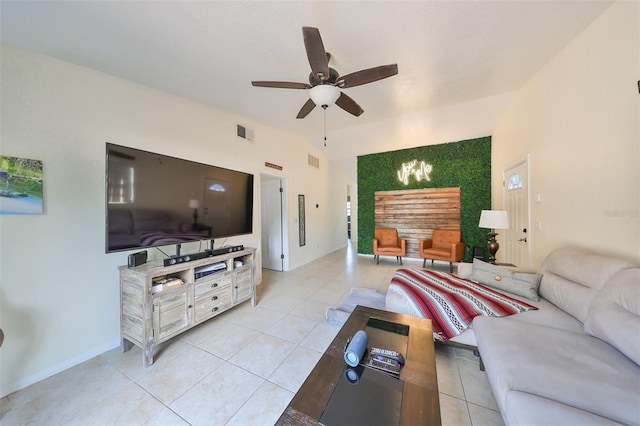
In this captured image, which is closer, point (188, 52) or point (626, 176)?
point (626, 176)

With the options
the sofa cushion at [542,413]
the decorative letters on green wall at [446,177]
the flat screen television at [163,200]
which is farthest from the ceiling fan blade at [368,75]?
the decorative letters on green wall at [446,177]

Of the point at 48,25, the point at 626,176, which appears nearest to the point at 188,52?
the point at 48,25

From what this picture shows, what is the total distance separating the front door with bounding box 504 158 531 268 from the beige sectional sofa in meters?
1.46

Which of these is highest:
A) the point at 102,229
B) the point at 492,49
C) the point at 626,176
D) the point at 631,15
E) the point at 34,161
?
the point at 492,49

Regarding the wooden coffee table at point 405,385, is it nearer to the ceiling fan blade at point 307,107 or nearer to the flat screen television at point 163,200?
the flat screen television at point 163,200

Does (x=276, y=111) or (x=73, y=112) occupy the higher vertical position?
(x=276, y=111)

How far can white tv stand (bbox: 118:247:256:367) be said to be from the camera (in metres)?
1.84

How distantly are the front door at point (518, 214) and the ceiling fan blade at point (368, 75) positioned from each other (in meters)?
2.58

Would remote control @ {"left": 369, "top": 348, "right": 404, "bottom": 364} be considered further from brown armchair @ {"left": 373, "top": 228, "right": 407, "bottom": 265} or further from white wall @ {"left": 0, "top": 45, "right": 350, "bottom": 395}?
brown armchair @ {"left": 373, "top": 228, "right": 407, "bottom": 265}

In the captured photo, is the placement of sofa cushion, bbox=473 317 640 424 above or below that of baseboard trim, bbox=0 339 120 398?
above

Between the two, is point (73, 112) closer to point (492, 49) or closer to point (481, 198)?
point (492, 49)

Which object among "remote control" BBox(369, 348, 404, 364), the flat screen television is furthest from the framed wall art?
"remote control" BBox(369, 348, 404, 364)

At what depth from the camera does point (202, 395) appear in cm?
153

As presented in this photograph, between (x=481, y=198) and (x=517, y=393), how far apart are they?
4.83m
